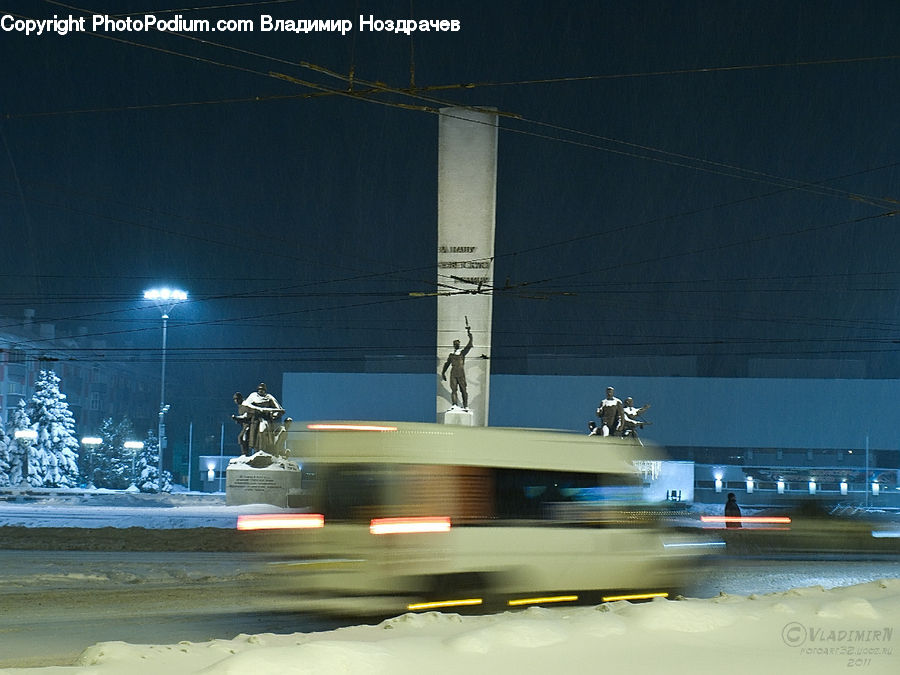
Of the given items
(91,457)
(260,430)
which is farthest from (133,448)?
(260,430)

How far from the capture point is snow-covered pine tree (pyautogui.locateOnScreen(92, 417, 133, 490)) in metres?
72.4

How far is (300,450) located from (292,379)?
5784cm

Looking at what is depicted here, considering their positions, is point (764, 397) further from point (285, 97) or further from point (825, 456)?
point (285, 97)

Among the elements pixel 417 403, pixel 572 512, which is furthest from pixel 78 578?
pixel 417 403

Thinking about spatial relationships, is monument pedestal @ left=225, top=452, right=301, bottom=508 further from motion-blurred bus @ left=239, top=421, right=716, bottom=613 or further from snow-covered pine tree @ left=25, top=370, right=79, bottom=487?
snow-covered pine tree @ left=25, top=370, right=79, bottom=487

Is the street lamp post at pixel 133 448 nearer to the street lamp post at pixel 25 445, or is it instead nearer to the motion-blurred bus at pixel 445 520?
the street lamp post at pixel 25 445

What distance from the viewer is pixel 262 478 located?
112 feet

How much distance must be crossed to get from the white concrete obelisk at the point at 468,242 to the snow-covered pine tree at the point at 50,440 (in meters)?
40.3

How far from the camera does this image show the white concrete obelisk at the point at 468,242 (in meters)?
32.0

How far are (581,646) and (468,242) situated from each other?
24.7 m

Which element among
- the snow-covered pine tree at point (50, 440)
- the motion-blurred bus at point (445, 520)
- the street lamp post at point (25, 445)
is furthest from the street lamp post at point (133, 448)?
the motion-blurred bus at point (445, 520)

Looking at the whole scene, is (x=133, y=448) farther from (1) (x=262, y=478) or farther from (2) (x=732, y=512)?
(2) (x=732, y=512)

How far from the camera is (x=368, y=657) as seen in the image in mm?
7145

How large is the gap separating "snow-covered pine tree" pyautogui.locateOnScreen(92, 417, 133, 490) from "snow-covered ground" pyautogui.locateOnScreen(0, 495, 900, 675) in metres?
66.3
